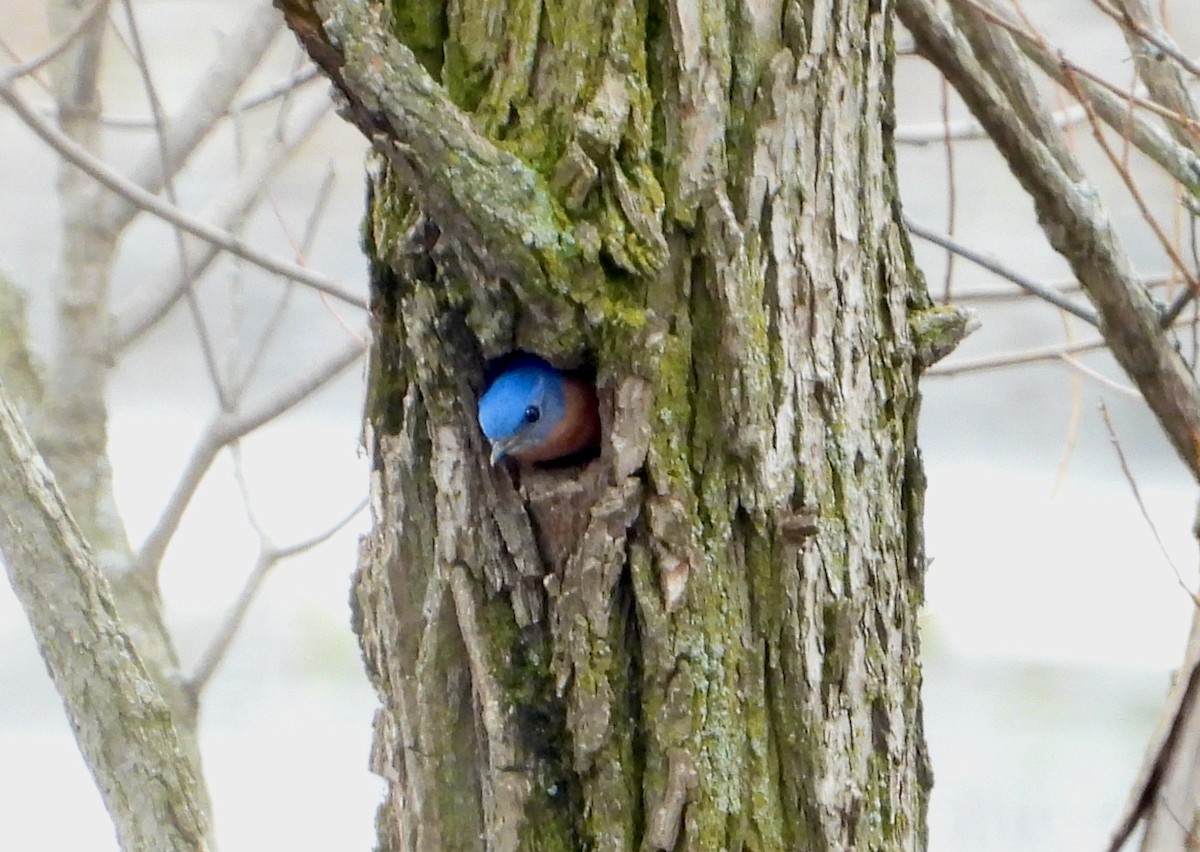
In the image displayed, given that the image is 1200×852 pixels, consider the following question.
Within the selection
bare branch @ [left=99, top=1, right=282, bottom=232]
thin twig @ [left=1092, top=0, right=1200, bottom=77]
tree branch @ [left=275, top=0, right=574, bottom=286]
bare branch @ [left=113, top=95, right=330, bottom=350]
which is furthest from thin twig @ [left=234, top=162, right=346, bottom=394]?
thin twig @ [left=1092, top=0, right=1200, bottom=77]

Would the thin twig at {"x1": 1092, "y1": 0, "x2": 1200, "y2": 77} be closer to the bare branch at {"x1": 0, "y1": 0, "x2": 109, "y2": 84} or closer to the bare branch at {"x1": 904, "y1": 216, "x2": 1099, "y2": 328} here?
the bare branch at {"x1": 904, "y1": 216, "x2": 1099, "y2": 328}

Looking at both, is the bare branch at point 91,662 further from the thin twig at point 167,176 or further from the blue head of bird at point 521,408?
the thin twig at point 167,176

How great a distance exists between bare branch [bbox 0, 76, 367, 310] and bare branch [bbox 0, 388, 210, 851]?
2.84 ft

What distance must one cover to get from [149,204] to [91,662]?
1.15m

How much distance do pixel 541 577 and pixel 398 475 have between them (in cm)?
25

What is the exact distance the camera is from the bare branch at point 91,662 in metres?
1.55

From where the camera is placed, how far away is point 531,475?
65.4 inches

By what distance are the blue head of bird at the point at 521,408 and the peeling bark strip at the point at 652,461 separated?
0.03 metres

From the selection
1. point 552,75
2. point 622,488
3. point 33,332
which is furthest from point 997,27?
point 33,332

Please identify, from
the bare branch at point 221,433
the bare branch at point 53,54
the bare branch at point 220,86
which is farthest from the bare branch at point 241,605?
the bare branch at point 53,54

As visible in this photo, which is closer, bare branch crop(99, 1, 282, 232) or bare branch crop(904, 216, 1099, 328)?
bare branch crop(904, 216, 1099, 328)

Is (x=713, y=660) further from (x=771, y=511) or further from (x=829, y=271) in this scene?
(x=829, y=271)

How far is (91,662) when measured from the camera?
159 cm

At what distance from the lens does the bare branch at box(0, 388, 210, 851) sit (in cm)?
155
